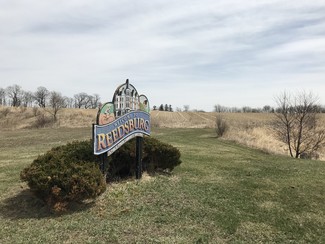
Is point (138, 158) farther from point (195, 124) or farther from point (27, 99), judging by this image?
point (27, 99)

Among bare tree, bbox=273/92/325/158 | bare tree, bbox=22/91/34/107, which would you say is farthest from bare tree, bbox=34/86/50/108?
bare tree, bbox=273/92/325/158

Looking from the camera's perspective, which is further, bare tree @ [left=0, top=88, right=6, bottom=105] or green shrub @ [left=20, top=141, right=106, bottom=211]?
bare tree @ [left=0, top=88, right=6, bottom=105]

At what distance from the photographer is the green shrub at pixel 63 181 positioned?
16.1 ft

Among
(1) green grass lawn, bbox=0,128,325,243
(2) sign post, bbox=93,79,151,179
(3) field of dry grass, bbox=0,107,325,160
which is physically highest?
(2) sign post, bbox=93,79,151,179

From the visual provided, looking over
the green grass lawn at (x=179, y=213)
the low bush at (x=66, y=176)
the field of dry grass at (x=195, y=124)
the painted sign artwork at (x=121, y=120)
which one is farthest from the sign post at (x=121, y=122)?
the field of dry grass at (x=195, y=124)

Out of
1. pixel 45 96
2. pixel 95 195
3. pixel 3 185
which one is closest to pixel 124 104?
pixel 95 195

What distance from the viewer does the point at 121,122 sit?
21.5ft

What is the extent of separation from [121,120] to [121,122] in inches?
1.7

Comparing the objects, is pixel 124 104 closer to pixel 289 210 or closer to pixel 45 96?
pixel 289 210

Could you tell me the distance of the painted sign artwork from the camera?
5812 mm

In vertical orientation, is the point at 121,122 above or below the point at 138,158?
above

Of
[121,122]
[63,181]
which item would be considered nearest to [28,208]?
[63,181]

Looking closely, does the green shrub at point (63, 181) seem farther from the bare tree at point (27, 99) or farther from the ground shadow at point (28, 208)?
the bare tree at point (27, 99)

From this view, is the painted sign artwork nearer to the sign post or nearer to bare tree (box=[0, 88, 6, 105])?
the sign post
